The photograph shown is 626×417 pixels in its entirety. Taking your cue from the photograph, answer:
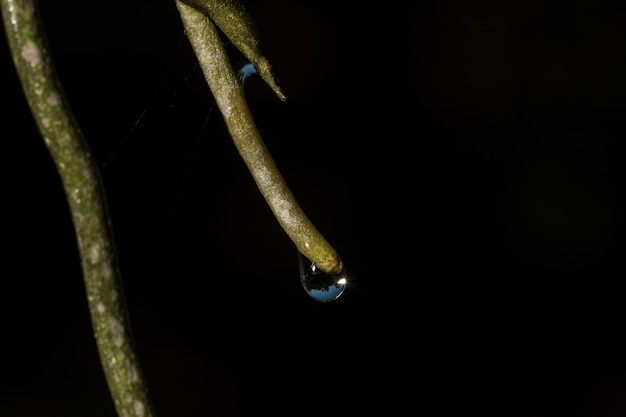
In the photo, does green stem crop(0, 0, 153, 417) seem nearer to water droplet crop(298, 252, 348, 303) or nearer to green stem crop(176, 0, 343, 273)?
green stem crop(176, 0, 343, 273)

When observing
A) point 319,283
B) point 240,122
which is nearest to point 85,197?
point 240,122

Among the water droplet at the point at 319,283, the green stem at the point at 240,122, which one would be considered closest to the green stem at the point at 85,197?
the green stem at the point at 240,122

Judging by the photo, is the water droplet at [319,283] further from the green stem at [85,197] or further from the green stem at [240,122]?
the green stem at [85,197]

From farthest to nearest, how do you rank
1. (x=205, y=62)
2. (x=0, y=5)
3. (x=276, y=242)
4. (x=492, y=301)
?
(x=492, y=301) → (x=276, y=242) → (x=205, y=62) → (x=0, y=5)

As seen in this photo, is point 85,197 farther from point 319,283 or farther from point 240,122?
point 319,283

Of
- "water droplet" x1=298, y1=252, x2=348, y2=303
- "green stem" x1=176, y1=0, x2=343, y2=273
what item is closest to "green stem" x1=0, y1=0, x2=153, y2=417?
"green stem" x1=176, y1=0, x2=343, y2=273

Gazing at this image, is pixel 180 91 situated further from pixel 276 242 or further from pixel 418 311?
pixel 418 311

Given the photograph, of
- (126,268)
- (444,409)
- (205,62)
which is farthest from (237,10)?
(444,409)
